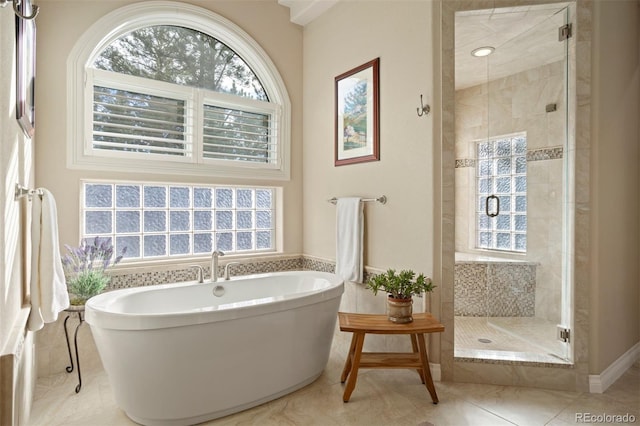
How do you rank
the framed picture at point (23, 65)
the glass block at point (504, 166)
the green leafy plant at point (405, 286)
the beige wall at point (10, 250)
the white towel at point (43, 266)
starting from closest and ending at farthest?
the beige wall at point (10, 250) < the framed picture at point (23, 65) < the white towel at point (43, 266) < the green leafy plant at point (405, 286) < the glass block at point (504, 166)

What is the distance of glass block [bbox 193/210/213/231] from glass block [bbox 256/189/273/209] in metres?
0.50

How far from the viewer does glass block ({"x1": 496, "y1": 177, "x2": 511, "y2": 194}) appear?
295cm

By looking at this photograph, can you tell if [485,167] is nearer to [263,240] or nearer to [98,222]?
[263,240]

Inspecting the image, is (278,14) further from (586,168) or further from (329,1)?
(586,168)

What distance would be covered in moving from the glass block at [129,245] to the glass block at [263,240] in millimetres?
1082

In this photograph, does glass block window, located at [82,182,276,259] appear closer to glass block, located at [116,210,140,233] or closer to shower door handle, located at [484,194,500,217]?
glass block, located at [116,210,140,233]

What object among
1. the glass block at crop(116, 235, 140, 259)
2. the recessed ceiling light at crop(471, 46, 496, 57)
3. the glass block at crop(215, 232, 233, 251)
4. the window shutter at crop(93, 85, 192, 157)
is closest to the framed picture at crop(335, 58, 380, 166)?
the recessed ceiling light at crop(471, 46, 496, 57)

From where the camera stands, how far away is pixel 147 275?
2.86m

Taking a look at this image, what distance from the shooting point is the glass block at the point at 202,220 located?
324 centimetres

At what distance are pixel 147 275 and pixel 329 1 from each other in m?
2.87

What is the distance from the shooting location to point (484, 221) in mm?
3246

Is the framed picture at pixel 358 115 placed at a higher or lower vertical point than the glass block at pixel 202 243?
higher

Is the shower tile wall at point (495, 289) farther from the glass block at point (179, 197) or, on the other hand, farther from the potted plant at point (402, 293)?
the glass block at point (179, 197)

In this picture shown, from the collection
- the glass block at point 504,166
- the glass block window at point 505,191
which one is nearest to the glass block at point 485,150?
the glass block window at point 505,191
